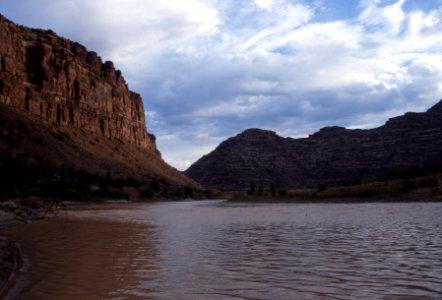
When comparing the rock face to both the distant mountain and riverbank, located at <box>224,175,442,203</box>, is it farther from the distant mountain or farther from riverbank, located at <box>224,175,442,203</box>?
riverbank, located at <box>224,175,442,203</box>

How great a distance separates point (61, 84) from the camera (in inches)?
6004

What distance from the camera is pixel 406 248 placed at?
12.9 metres

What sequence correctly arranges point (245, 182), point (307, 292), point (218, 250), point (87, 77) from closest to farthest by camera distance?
point (307, 292) < point (218, 250) < point (87, 77) < point (245, 182)

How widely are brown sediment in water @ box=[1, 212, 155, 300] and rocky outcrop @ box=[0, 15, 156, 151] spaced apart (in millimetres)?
110352

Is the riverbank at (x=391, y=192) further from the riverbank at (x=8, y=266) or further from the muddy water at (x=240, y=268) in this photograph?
the riverbank at (x=8, y=266)

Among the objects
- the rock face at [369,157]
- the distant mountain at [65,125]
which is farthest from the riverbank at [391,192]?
the rock face at [369,157]

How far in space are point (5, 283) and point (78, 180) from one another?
79523 millimetres

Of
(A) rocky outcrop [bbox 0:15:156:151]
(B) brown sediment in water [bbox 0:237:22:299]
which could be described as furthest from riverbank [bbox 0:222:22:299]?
(A) rocky outcrop [bbox 0:15:156:151]

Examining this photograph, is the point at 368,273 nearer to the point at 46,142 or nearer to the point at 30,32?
the point at 46,142

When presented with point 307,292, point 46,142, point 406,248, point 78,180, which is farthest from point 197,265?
point 46,142

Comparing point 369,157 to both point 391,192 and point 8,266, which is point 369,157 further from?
point 8,266

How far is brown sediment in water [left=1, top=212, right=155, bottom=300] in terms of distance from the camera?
8.45m

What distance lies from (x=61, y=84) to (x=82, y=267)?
151539 millimetres

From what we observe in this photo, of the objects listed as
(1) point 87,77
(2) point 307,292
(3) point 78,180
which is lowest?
(2) point 307,292
